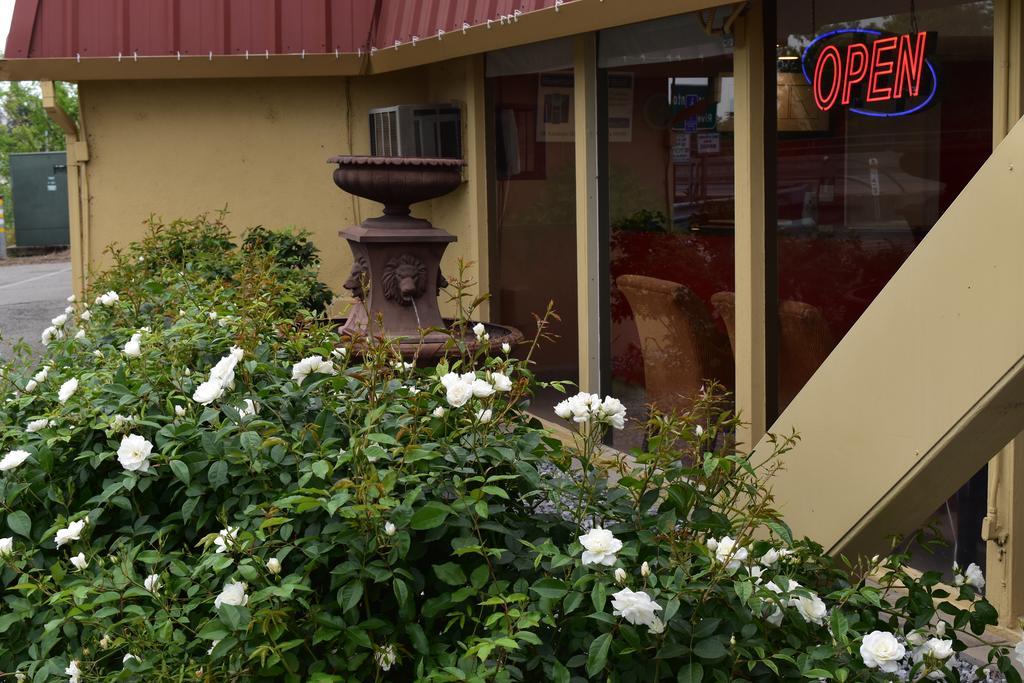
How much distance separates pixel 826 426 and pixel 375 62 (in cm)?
710

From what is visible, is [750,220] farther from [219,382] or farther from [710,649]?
[710,649]

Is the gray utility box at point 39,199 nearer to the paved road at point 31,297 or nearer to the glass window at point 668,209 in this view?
the paved road at point 31,297

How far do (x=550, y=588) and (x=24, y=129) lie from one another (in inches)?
1421

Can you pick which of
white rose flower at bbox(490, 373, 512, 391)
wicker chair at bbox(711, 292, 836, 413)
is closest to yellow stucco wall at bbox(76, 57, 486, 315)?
wicker chair at bbox(711, 292, 836, 413)

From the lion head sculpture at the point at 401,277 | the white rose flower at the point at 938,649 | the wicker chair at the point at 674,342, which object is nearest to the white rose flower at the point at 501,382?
the white rose flower at the point at 938,649

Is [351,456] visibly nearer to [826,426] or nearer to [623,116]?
[826,426]

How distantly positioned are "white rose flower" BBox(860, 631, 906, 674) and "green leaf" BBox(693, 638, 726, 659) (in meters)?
0.25

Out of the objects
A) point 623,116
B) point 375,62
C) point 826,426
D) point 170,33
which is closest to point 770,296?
point 623,116

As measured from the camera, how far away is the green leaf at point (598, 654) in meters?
2.16

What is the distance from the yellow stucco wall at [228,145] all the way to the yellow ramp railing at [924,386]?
7.00 m

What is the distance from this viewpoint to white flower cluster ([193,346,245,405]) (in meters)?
2.68

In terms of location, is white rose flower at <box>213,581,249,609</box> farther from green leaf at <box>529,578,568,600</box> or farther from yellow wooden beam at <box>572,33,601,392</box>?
yellow wooden beam at <box>572,33,601,392</box>

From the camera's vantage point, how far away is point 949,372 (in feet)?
8.94

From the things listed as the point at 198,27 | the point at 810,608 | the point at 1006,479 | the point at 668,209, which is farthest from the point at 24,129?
the point at 810,608
